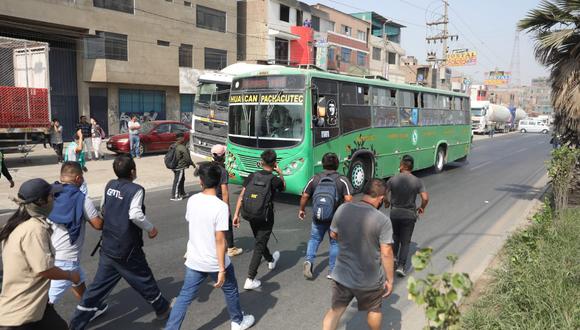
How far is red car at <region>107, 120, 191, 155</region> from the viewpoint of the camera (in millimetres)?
18453

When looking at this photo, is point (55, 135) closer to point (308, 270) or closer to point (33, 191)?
point (308, 270)

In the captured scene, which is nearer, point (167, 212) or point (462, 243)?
point (462, 243)

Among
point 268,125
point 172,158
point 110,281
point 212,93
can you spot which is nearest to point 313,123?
point 268,125

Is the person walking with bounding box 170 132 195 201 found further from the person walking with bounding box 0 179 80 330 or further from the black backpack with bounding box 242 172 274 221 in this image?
the person walking with bounding box 0 179 80 330

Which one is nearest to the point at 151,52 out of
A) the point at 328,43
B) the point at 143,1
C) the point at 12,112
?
the point at 143,1

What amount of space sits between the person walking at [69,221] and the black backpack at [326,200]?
2.50m

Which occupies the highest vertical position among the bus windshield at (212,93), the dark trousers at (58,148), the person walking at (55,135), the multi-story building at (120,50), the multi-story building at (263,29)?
the multi-story building at (263,29)

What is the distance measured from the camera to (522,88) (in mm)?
139750

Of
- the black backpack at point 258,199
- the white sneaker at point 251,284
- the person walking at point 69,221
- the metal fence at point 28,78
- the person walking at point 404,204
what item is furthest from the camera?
the metal fence at point 28,78

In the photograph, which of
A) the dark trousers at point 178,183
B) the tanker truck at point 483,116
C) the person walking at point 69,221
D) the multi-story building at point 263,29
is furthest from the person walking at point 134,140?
the tanker truck at point 483,116

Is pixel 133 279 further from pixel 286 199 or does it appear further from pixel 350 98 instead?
pixel 350 98

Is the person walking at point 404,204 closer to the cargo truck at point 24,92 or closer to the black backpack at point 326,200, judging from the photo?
the black backpack at point 326,200

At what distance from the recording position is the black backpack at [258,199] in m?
5.20

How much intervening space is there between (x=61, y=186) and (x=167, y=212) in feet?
18.2
